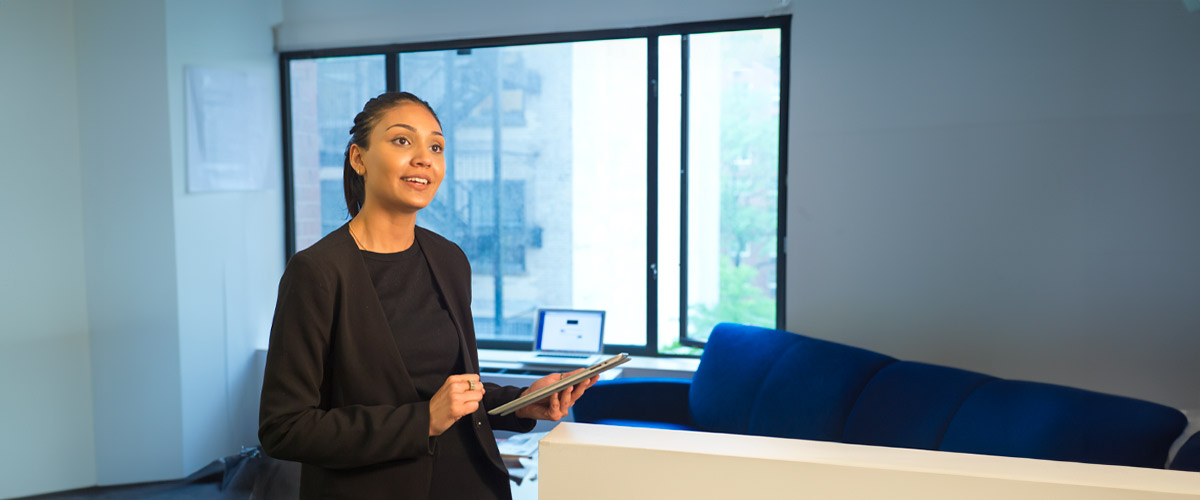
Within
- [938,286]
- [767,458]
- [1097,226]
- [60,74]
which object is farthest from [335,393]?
[60,74]

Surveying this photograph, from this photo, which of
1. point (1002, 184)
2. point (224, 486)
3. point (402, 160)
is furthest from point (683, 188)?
point (402, 160)

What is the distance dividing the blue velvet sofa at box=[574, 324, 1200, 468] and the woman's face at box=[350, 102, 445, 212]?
1.50 m

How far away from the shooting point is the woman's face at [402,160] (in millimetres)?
1218

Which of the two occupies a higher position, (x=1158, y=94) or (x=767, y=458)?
(x=1158, y=94)

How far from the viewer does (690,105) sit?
361 centimetres

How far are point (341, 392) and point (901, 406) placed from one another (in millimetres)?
1707

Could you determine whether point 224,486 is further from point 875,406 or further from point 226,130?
point 875,406

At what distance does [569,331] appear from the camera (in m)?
3.67

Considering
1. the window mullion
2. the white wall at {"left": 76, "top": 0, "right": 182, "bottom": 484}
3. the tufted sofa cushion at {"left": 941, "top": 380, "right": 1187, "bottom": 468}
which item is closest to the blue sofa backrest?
the tufted sofa cushion at {"left": 941, "top": 380, "right": 1187, "bottom": 468}

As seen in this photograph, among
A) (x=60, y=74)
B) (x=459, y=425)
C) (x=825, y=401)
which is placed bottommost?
(x=825, y=401)

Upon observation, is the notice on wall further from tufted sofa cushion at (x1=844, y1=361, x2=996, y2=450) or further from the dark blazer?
tufted sofa cushion at (x1=844, y1=361, x2=996, y2=450)

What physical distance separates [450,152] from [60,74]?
1.70 m

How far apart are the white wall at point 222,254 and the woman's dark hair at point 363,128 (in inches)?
100

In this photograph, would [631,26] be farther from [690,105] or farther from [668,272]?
[668,272]
